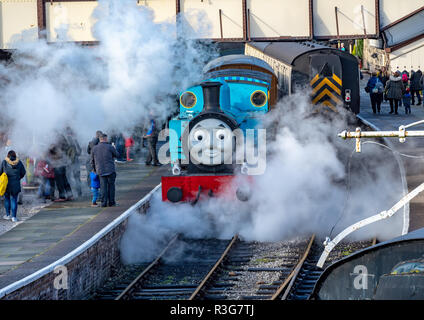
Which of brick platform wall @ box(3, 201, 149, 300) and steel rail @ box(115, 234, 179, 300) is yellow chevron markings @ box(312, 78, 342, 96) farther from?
brick platform wall @ box(3, 201, 149, 300)

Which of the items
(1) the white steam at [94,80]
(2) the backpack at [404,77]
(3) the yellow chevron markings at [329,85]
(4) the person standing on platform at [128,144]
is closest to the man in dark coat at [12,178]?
(1) the white steam at [94,80]

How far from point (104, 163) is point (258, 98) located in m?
3.13

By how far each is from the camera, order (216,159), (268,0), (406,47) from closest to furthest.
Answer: (216,159), (268,0), (406,47)

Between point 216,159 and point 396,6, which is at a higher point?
point 396,6

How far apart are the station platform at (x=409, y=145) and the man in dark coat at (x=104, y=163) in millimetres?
5518

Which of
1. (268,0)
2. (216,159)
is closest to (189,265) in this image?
(216,159)

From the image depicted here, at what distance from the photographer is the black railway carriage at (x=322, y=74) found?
66.1 feet

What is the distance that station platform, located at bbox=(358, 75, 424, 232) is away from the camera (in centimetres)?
1325

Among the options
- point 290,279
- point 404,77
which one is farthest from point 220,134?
point 404,77

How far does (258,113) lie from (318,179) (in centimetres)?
179

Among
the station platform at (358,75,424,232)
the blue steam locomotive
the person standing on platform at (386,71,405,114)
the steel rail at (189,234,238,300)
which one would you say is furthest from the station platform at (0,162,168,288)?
the person standing on platform at (386,71,405,114)
